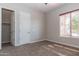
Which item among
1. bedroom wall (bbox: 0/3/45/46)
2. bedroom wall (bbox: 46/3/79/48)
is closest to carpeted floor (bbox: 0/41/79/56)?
bedroom wall (bbox: 46/3/79/48)

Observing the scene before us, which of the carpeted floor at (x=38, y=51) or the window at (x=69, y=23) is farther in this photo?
the window at (x=69, y=23)

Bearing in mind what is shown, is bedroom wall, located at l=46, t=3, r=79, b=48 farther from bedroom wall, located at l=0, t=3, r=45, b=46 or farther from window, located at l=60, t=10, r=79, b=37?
bedroom wall, located at l=0, t=3, r=45, b=46

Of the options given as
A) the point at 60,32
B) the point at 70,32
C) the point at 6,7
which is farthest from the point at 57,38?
the point at 6,7

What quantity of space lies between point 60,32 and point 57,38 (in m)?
0.52

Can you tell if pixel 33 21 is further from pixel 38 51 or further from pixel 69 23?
pixel 38 51

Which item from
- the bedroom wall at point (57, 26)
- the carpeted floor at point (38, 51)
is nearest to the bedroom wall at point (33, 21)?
the bedroom wall at point (57, 26)

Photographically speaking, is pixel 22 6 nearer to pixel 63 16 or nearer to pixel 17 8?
pixel 17 8

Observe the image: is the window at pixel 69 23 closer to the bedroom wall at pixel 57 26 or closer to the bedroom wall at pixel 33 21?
the bedroom wall at pixel 57 26

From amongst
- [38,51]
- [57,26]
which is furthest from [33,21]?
[38,51]

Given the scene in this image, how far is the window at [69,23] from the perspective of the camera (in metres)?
4.41

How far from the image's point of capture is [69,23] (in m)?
4.81

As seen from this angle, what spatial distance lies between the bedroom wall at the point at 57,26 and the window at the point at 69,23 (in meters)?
0.26

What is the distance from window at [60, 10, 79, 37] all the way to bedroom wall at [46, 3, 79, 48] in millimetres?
260

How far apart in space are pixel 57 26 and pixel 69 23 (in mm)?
959
